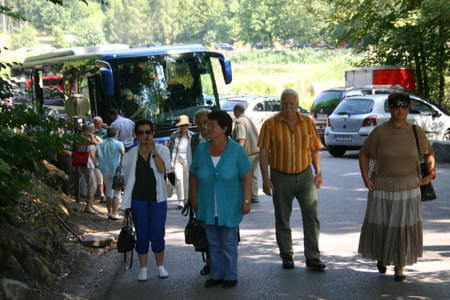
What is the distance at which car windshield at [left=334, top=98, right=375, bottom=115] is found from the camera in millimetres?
21375

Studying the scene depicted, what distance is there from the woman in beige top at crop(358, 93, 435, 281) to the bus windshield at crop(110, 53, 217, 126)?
32.8ft

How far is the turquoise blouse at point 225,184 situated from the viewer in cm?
719

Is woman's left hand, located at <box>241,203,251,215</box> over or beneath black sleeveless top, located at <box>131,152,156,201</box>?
beneath

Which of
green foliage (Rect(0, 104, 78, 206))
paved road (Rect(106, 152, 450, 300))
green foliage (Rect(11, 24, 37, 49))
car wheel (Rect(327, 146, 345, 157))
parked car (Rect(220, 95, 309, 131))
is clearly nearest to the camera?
green foliage (Rect(0, 104, 78, 206))

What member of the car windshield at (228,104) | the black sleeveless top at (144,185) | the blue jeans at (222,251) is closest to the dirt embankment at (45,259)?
the black sleeveless top at (144,185)

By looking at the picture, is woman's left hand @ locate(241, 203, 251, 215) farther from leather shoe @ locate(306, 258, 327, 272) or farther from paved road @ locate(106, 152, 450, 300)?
leather shoe @ locate(306, 258, 327, 272)

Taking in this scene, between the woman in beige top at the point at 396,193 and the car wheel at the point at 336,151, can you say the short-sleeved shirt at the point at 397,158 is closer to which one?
the woman in beige top at the point at 396,193

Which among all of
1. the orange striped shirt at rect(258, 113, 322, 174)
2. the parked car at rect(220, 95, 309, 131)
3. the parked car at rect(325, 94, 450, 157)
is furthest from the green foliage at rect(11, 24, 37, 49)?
the orange striped shirt at rect(258, 113, 322, 174)

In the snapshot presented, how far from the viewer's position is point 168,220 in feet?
40.3

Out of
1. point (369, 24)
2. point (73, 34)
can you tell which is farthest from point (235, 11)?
point (369, 24)

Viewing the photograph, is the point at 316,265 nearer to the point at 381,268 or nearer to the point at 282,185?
the point at 381,268

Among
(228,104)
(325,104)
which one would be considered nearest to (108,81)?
(325,104)

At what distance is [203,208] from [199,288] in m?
0.76

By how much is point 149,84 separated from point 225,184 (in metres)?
10.2
